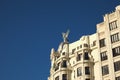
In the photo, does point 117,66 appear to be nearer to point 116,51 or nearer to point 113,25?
point 116,51

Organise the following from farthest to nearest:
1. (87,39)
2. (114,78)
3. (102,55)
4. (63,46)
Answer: (63,46)
(87,39)
(102,55)
(114,78)

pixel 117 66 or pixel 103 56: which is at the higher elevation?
pixel 103 56

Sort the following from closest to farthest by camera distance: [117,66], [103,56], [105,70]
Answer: [117,66] < [105,70] < [103,56]

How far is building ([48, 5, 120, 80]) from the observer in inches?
3145

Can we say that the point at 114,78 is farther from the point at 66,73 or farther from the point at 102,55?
the point at 66,73

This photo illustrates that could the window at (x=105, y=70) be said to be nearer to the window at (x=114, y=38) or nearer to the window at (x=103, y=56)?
the window at (x=103, y=56)

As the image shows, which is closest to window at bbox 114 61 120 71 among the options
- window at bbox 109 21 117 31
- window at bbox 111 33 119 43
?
window at bbox 111 33 119 43

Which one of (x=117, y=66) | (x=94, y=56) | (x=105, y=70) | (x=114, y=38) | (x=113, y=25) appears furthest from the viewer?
(x=94, y=56)

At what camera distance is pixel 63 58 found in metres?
89.9

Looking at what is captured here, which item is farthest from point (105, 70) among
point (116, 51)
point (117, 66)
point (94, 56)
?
point (94, 56)

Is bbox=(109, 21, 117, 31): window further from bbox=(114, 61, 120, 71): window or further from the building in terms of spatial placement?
bbox=(114, 61, 120, 71): window

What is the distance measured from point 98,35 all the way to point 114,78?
13083mm

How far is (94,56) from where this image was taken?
85688mm

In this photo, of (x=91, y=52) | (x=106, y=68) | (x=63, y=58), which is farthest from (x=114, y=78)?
(x=63, y=58)
